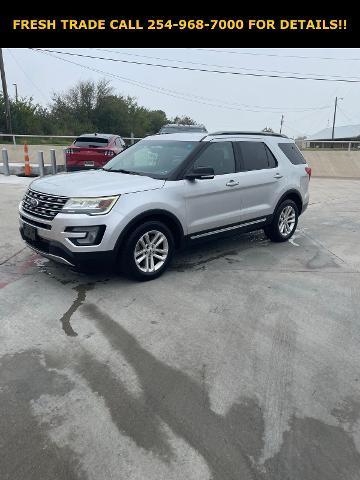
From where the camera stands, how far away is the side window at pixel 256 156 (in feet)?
19.0

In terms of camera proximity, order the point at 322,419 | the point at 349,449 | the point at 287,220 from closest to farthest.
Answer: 1. the point at 349,449
2. the point at 322,419
3. the point at 287,220

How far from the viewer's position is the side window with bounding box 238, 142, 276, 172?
5.80 m

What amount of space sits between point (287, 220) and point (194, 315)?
3.51m

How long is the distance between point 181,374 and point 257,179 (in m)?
3.70

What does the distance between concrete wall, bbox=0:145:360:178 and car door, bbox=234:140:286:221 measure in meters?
13.5

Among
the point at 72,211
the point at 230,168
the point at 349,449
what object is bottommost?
the point at 349,449

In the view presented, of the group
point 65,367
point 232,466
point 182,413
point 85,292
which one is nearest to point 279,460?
point 232,466

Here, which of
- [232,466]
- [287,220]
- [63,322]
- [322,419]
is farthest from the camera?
[287,220]

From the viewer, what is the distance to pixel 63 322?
12.2ft

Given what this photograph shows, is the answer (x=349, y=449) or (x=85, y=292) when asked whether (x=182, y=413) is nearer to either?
(x=349, y=449)

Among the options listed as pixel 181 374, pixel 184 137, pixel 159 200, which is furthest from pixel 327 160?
pixel 181 374

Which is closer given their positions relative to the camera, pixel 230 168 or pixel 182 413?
pixel 182 413

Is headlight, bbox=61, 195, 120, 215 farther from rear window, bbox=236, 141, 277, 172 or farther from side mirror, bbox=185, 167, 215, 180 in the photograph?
rear window, bbox=236, 141, 277, 172

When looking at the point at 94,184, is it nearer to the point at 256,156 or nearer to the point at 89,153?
the point at 256,156
